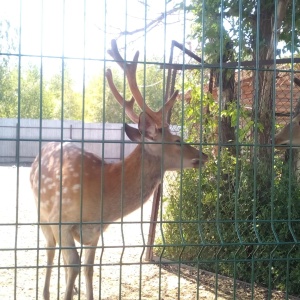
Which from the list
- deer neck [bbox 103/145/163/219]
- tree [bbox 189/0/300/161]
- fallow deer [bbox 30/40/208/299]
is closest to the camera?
fallow deer [bbox 30/40/208/299]

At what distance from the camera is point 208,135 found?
6.84m

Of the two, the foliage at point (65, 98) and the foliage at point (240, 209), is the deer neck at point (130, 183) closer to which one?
the foliage at point (240, 209)

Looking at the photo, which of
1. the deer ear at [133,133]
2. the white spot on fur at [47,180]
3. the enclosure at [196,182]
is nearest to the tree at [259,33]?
the enclosure at [196,182]

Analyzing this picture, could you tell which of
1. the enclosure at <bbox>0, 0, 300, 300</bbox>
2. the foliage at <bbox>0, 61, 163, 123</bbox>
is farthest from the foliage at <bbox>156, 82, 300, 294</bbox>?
the foliage at <bbox>0, 61, 163, 123</bbox>

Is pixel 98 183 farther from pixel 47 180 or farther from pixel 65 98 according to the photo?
pixel 65 98

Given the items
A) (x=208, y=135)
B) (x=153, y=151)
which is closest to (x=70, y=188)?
(x=153, y=151)

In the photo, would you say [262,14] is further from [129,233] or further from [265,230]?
[129,233]

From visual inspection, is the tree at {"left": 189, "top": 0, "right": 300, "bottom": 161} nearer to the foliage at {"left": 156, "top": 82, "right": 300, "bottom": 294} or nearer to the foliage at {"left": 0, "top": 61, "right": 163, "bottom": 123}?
the foliage at {"left": 156, "top": 82, "right": 300, "bottom": 294}

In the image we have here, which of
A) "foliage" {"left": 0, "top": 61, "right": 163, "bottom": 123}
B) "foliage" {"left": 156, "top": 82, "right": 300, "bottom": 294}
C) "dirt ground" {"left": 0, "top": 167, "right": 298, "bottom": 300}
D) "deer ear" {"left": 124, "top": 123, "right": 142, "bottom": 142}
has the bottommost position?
"dirt ground" {"left": 0, "top": 167, "right": 298, "bottom": 300}

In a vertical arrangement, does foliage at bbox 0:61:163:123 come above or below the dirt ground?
above

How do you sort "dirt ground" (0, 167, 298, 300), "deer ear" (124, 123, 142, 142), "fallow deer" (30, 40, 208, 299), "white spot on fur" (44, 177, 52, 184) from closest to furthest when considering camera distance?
"deer ear" (124, 123, 142, 142), "fallow deer" (30, 40, 208, 299), "white spot on fur" (44, 177, 52, 184), "dirt ground" (0, 167, 298, 300)

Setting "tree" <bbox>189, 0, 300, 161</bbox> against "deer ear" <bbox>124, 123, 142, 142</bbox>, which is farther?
"tree" <bbox>189, 0, 300, 161</bbox>

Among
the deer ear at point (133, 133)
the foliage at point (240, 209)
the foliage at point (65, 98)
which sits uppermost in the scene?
the foliage at point (65, 98)

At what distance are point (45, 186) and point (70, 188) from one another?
42 centimetres
